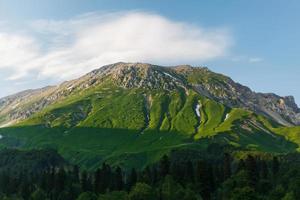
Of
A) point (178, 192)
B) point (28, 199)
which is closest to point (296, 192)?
point (178, 192)

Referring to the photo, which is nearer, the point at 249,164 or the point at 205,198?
the point at 205,198

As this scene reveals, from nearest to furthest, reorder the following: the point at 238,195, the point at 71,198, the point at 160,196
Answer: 1. the point at 238,195
2. the point at 160,196
3. the point at 71,198

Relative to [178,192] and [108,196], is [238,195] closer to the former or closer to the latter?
[178,192]

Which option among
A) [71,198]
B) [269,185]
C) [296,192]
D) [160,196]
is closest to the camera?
[296,192]

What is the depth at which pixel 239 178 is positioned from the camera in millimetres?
161500

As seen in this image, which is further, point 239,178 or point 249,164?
point 249,164

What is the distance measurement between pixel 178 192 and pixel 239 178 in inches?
896

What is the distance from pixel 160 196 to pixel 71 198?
50.7m

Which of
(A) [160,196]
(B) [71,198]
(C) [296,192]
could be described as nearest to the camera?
(C) [296,192]

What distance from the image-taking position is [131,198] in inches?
6063

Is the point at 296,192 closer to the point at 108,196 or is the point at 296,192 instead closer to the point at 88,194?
the point at 108,196

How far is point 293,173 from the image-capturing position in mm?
188250

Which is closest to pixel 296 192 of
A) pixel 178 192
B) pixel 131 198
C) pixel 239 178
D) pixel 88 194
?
pixel 239 178

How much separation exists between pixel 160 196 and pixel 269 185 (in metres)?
47.0
